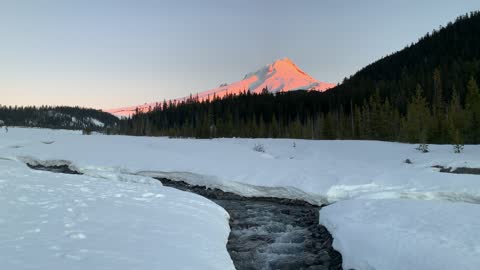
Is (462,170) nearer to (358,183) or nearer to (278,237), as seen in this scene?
(358,183)

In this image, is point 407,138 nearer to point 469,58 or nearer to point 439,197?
point 439,197

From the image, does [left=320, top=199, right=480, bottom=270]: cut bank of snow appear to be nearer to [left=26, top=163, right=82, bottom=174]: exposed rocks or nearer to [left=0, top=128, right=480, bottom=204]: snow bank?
[left=0, top=128, right=480, bottom=204]: snow bank

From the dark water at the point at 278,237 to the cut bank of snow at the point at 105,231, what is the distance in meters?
0.97

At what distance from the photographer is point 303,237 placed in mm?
12055

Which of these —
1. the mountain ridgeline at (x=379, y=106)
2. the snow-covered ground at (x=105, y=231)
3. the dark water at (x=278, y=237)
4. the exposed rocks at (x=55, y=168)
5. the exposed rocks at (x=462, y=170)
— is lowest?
the dark water at (x=278, y=237)

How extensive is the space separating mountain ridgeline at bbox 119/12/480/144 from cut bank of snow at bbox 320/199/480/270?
2718 centimetres

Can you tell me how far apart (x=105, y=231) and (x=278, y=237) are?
6345 millimetres

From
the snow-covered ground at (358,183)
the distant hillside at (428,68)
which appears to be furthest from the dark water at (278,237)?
the distant hillside at (428,68)

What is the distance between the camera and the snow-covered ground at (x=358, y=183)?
832 cm

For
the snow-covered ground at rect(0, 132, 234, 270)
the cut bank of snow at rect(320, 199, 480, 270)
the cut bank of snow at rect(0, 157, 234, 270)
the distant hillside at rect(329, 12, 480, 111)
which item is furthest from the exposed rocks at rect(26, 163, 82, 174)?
the distant hillside at rect(329, 12, 480, 111)

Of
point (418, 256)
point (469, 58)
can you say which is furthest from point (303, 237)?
point (469, 58)

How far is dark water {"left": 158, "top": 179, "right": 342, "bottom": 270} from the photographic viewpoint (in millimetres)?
9664

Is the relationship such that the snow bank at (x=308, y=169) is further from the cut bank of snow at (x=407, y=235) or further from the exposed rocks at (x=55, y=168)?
the cut bank of snow at (x=407, y=235)

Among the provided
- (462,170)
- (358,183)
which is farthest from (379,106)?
(358,183)
